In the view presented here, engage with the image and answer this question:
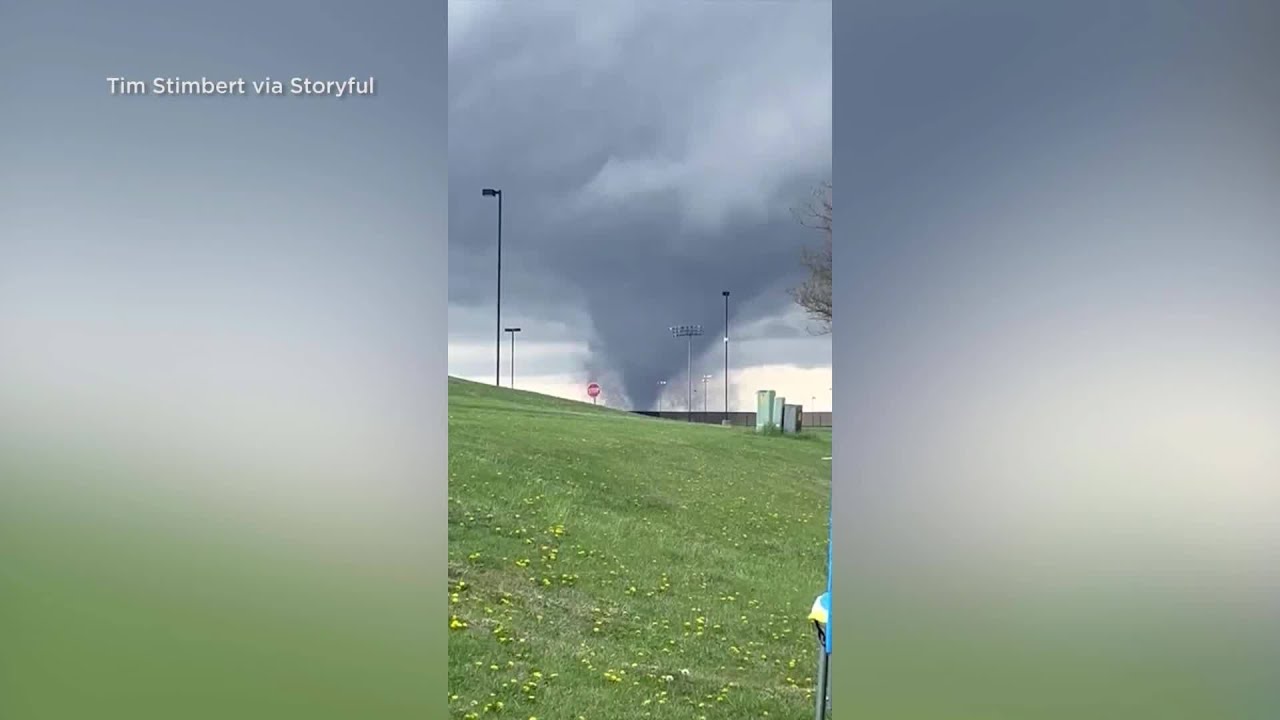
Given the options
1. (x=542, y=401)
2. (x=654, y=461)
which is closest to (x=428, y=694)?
(x=654, y=461)

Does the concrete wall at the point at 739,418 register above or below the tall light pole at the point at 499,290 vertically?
below

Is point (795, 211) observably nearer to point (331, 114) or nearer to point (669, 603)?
point (669, 603)

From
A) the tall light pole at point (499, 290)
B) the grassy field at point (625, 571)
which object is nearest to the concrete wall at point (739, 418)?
the grassy field at point (625, 571)

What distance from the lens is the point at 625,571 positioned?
17.9ft

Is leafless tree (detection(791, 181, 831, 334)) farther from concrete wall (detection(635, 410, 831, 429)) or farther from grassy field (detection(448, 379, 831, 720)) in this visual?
concrete wall (detection(635, 410, 831, 429))

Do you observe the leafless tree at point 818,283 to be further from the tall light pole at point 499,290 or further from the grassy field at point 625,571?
the tall light pole at point 499,290

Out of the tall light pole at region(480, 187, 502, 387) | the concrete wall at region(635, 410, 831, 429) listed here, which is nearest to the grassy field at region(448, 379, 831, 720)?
the tall light pole at region(480, 187, 502, 387)

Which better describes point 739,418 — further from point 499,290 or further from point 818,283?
point 499,290

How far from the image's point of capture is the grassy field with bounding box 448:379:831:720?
12.6ft

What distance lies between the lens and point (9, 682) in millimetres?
2068

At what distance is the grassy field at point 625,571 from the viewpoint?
3840 mm

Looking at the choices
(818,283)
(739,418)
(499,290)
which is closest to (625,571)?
(499,290)

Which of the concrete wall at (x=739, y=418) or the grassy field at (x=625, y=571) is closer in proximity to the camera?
the grassy field at (x=625, y=571)

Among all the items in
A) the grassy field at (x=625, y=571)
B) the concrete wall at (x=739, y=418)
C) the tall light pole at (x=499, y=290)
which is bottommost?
the grassy field at (x=625, y=571)
